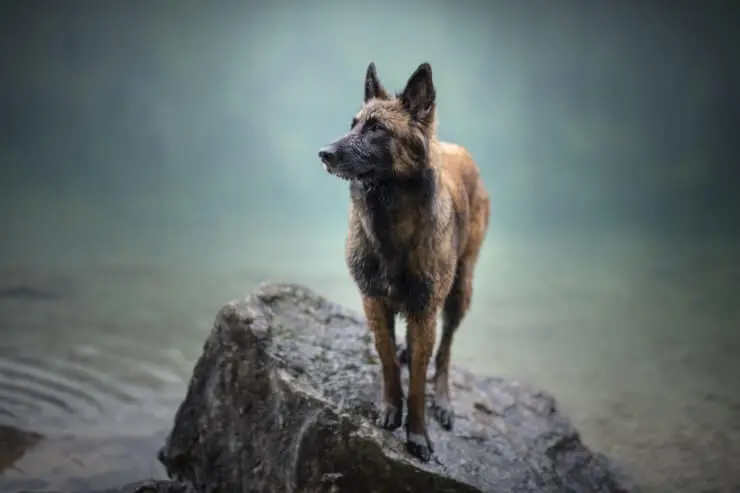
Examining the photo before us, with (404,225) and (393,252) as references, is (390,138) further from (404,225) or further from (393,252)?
(393,252)

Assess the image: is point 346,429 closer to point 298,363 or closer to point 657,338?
point 298,363

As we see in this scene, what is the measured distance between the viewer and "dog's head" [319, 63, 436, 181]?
3.31 meters

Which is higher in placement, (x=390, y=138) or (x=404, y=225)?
(x=390, y=138)

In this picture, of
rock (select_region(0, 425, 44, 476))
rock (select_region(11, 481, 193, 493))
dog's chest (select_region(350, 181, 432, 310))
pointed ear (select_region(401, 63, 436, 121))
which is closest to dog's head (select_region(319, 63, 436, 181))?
pointed ear (select_region(401, 63, 436, 121))

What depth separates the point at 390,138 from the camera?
3.42 m

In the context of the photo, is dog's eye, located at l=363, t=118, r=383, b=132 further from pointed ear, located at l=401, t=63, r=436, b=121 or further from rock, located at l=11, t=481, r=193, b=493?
rock, located at l=11, t=481, r=193, b=493

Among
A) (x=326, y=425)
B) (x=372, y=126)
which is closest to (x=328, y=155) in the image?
(x=372, y=126)

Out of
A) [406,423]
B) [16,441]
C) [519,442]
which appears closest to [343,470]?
[406,423]

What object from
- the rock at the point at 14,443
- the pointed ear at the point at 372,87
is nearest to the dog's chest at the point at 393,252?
the pointed ear at the point at 372,87

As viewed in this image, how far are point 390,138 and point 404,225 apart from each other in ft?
1.69

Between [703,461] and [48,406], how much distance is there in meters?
6.14

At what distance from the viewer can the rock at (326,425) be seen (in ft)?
12.7

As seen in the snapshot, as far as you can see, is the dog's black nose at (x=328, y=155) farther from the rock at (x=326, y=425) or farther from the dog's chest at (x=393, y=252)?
the rock at (x=326, y=425)

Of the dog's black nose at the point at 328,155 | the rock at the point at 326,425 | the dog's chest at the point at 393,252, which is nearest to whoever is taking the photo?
the dog's black nose at the point at 328,155
